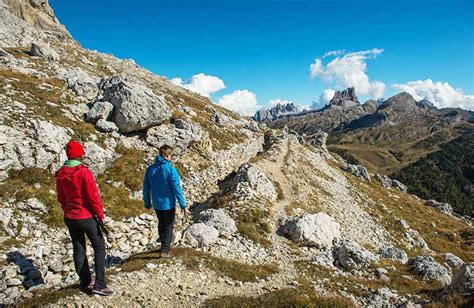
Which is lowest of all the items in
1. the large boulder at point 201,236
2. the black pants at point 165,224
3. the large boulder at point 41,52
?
the large boulder at point 201,236

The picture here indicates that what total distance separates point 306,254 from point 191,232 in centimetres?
809

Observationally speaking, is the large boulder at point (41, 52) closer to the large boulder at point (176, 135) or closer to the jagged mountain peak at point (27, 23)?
the jagged mountain peak at point (27, 23)

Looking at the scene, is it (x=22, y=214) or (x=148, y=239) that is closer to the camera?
(x=22, y=214)

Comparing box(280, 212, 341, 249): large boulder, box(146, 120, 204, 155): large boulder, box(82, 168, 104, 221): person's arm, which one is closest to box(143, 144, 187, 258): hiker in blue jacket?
box(82, 168, 104, 221): person's arm

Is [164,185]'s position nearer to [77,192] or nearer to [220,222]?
[77,192]

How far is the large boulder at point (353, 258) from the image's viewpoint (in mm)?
19984

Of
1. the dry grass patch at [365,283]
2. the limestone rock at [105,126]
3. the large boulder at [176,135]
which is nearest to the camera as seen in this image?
the dry grass patch at [365,283]

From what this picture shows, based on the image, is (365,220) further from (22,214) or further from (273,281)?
(22,214)

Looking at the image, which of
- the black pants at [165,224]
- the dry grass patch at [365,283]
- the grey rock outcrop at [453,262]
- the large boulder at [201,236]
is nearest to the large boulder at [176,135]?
the large boulder at [201,236]

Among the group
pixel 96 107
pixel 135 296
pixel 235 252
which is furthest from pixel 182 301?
pixel 96 107

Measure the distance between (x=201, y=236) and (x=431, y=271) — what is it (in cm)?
1507

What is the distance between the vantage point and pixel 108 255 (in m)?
18.1

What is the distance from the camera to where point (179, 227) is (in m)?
23.9

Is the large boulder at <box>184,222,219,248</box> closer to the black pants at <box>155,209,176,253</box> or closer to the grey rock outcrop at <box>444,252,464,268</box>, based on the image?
the black pants at <box>155,209,176,253</box>
